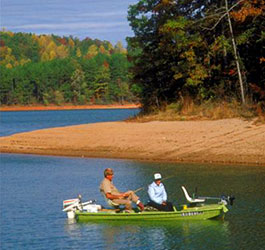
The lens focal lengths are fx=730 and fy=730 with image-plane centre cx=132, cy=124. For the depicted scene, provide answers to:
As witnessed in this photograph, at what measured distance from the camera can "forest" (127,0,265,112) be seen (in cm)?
3819

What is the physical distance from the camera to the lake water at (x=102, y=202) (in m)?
17.6

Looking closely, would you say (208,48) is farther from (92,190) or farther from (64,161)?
(92,190)

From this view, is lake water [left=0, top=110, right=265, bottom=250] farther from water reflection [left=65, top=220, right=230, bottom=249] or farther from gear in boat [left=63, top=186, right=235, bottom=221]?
A: gear in boat [left=63, top=186, right=235, bottom=221]

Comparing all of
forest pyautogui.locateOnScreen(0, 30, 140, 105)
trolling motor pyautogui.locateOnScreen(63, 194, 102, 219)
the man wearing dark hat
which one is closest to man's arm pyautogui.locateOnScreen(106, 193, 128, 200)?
the man wearing dark hat

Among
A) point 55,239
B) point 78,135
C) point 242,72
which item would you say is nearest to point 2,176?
point 78,135

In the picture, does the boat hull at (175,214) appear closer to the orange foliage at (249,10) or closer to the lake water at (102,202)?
the lake water at (102,202)

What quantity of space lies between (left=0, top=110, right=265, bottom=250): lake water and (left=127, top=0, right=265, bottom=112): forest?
9.25 meters

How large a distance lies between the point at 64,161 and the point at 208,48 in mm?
11094

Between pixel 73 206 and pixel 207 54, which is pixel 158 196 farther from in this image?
pixel 207 54

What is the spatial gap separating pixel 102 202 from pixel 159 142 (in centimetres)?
1255

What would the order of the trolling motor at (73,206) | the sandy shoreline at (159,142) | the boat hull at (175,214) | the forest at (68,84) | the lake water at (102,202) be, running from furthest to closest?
the forest at (68,84) → the sandy shoreline at (159,142) → the trolling motor at (73,206) → the boat hull at (175,214) → the lake water at (102,202)

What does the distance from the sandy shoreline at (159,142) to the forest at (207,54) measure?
3.30 m

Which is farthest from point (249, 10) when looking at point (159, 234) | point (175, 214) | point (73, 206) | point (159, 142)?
point (159, 234)

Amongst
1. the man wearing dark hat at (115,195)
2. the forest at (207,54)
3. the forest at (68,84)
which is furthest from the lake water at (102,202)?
the forest at (68,84)
